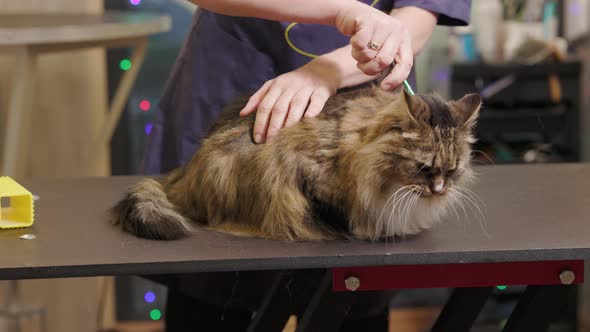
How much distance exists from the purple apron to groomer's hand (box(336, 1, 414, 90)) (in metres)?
0.22

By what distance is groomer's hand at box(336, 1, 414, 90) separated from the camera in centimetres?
119

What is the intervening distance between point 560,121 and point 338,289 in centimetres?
180

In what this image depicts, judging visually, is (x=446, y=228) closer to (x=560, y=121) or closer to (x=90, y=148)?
(x=560, y=121)

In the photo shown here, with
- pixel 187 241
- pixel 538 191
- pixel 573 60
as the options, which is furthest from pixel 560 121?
pixel 187 241

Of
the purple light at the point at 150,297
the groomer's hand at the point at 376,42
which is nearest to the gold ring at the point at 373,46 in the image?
the groomer's hand at the point at 376,42

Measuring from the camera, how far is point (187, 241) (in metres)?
1.16

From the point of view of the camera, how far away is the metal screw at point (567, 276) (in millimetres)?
1140

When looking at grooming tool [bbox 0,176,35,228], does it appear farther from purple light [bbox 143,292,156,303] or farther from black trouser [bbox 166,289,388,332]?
purple light [bbox 143,292,156,303]

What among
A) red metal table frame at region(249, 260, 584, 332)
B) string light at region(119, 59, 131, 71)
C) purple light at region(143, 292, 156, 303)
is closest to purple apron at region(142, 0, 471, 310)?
red metal table frame at region(249, 260, 584, 332)

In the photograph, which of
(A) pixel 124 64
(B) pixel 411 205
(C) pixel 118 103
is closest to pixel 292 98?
(B) pixel 411 205

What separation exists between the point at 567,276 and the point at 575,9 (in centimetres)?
195

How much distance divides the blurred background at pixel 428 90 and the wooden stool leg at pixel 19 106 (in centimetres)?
47

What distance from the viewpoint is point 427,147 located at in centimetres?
Answer: 108

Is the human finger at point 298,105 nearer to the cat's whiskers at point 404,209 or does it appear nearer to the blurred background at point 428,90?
the cat's whiskers at point 404,209
